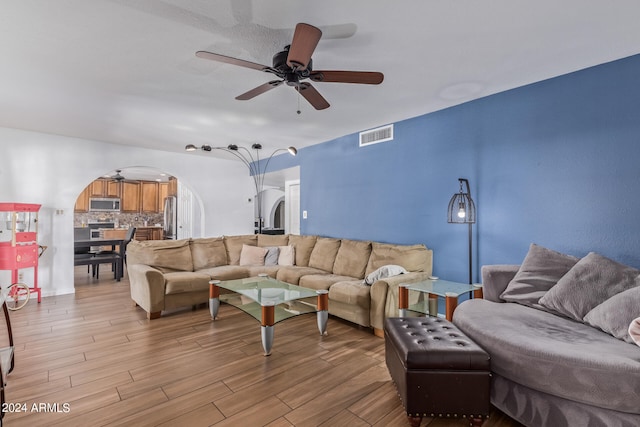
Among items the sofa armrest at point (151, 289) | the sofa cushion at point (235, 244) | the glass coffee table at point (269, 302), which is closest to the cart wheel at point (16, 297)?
the sofa armrest at point (151, 289)

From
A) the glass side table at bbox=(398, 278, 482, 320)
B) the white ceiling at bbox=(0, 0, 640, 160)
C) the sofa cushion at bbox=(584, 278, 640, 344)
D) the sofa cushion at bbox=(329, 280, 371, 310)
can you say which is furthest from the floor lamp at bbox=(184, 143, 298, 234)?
the sofa cushion at bbox=(584, 278, 640, 344)

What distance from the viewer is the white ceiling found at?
191 centimetres

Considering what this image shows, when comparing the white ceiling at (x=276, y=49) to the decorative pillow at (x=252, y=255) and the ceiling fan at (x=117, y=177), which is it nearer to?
the decorative pillow at (x=252, y=255)

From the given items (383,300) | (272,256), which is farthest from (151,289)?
(383,300)

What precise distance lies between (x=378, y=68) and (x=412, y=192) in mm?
1767

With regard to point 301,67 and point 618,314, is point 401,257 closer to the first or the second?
point 618,314

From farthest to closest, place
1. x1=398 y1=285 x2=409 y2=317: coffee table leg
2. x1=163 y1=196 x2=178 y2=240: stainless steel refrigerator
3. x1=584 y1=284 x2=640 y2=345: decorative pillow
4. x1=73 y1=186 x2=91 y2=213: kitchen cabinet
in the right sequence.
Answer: x1=73 y1=186 x2=91 y2=213: kitchen cabinet → x1=163 y1=196 x2=178 y2=240: stainless steel refrigerator → x1=398 y1=285 x2=409 y2=317: coffee table leg → x1=584 y1=284 x2=640 y2=345: decorative pillow

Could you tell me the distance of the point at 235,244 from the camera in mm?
5102

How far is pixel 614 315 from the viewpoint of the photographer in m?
1.89

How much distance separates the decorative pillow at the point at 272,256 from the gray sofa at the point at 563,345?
3044mm

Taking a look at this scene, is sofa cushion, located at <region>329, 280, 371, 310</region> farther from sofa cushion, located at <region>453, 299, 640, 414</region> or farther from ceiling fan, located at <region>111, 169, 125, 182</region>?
ceiling fan, located at <region>111, 169, 125, 182</region>

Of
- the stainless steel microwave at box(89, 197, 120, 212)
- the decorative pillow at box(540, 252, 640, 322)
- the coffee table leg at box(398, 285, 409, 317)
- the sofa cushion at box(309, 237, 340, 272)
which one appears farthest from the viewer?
the stainless steel microwave at box(89, 197, 120, 212)

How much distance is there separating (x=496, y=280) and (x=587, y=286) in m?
0.62

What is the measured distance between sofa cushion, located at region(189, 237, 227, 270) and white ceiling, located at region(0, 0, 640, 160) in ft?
6.29
